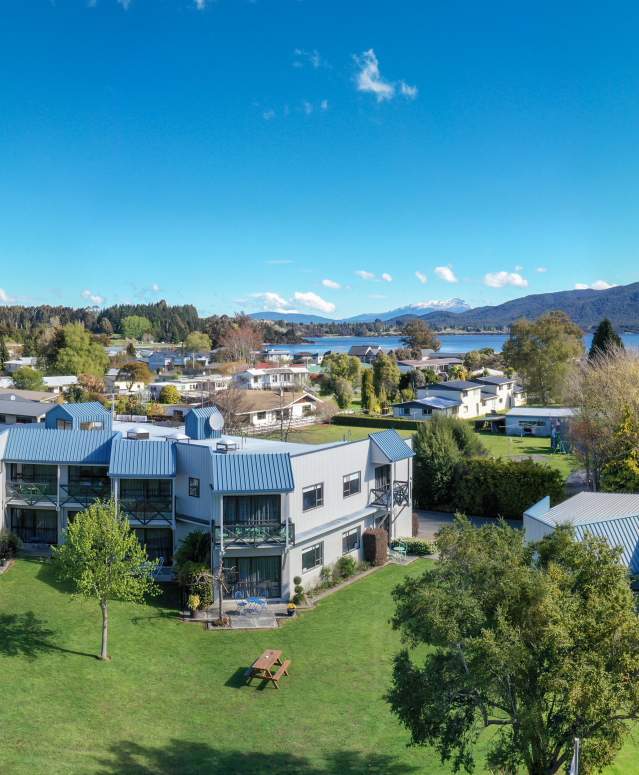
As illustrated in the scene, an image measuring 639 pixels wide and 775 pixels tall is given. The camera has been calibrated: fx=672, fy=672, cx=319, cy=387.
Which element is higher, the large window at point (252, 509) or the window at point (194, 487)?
the window at point (194, 487)

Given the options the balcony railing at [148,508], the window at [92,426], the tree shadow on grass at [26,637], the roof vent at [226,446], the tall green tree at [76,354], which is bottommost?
the tree shadow on grass at [26,637]

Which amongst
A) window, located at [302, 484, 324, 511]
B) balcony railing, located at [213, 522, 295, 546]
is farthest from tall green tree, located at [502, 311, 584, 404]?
balcony railing, located at [213, 522, 295, 546]

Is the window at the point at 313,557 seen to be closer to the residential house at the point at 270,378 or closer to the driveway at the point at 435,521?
the driveway at the point at 435,521

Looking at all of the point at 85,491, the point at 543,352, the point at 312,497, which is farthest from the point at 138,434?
the point at 543,352

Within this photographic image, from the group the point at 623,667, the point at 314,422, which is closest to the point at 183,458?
the point at 623,667

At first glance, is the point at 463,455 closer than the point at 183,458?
No

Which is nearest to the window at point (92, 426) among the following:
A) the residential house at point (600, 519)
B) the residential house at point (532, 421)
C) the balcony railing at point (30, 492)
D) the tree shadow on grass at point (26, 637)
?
the balcony railing at point (30, 492)

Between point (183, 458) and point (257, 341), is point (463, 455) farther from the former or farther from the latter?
point (257, 341)

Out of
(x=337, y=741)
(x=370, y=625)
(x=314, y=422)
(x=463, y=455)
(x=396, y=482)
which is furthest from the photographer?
(x=314, y=422)
